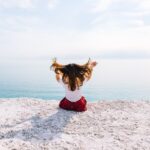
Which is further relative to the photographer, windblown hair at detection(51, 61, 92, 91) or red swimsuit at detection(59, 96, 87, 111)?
windblown hair at detection(51, 61, 92, 91)

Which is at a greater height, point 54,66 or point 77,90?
point 54,66

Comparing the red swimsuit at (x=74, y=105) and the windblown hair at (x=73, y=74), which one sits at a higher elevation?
the windblown hair at (x=73, y=74)

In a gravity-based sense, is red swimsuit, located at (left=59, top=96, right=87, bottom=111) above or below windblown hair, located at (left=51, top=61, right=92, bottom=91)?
below

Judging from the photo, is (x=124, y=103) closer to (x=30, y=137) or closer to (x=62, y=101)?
(x=62, y=101)

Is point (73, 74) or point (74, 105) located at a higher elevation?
point (73, 74)

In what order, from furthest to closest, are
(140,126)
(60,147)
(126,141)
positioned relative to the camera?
1. (140,126)
2. (126,141)
3. (60,147)

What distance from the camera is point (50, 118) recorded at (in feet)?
41.9

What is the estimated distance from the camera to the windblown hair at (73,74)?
1389 cm

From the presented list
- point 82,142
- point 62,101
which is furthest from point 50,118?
point 82,142

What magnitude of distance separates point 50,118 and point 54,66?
226 cm

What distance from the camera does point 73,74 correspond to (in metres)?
13.9

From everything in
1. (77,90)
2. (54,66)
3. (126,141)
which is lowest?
(126,141)

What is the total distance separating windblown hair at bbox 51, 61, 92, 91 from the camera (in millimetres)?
13891

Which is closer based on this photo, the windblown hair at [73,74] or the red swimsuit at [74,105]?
the red swimsuit at [74,105]
